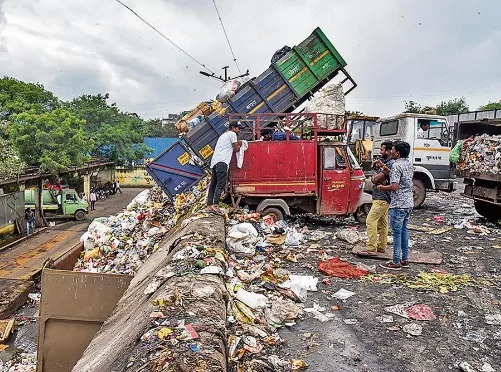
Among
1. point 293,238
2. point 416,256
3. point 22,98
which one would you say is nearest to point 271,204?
point 293,238

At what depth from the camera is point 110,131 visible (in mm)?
29266

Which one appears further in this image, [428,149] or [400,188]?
[428,149]

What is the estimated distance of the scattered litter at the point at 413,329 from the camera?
3588mm

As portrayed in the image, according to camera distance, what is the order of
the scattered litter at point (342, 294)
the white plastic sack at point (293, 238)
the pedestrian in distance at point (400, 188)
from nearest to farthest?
the scattered litter at point (342, 294) < the pedestrian in distance at point (400, 188) < the white plastic sack at point (293, 238)

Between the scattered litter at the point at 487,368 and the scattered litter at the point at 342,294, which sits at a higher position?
the scattered litter at the point at 342,294

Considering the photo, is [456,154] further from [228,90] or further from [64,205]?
[64,205]

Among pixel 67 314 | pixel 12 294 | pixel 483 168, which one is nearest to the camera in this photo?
pixel 67 314

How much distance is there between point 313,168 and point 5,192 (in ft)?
48.6

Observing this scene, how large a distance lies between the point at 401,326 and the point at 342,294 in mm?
840

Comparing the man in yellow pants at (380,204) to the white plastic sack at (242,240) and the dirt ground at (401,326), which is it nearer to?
the dirt ground at (401,326)

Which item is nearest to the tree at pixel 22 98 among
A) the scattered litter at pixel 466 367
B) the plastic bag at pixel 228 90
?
the plastic bag at pixel 228 90

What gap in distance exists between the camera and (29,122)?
1869cm

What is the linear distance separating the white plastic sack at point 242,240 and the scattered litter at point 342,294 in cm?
144

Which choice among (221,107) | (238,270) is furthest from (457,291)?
(221,107)
